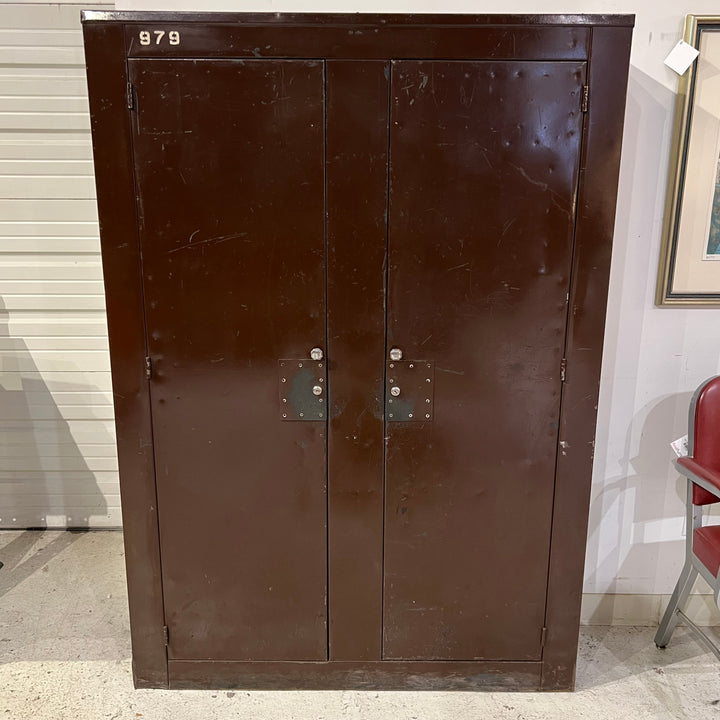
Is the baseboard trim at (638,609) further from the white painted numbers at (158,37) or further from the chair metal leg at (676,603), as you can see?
the white painted numbers at (158,37)

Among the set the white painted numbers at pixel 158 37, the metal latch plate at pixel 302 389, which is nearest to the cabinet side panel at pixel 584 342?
the metal latch plate at pixel 302 389

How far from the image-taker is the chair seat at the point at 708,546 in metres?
2.17

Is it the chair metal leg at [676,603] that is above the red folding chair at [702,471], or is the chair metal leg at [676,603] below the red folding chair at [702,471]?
below

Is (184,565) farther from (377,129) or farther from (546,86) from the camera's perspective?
(546,86)

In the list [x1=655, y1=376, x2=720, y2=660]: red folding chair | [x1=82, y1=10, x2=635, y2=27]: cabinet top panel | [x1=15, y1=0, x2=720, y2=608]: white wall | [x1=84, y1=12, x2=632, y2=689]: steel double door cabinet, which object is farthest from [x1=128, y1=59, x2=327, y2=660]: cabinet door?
[x1=655, y1=376, x2=720, y2=660]: red folding chair

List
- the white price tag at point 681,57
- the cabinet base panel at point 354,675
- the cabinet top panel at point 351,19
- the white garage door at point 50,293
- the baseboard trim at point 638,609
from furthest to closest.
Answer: the white garage door at point 50,293 → the baseboard trim at point 638,609 → the cabinet base panel at point 354,675 → the white price tag at point 681,57 → the cabinet top panel at point 351,19

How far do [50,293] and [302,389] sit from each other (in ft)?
5.83

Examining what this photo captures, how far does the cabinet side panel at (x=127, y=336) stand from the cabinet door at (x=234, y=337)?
40 mm

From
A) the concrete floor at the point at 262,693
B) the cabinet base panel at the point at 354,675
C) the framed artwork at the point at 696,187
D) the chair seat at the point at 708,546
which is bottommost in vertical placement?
the concrete floor at the point at 262,693

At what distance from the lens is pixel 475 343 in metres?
2.03

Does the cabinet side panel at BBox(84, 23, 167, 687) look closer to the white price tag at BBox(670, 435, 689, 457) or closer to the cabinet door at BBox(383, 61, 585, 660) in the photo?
the cabinet door at BBox(383, 61, 585, 660)

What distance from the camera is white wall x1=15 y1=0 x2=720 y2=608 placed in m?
2.20

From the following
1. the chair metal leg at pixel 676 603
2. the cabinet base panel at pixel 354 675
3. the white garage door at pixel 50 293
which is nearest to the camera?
the cabinet base panel at pixel 354 675

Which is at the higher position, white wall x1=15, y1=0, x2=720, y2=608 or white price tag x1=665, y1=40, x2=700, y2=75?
white price tag x1=665, y1=40, x2=700, y2=75
